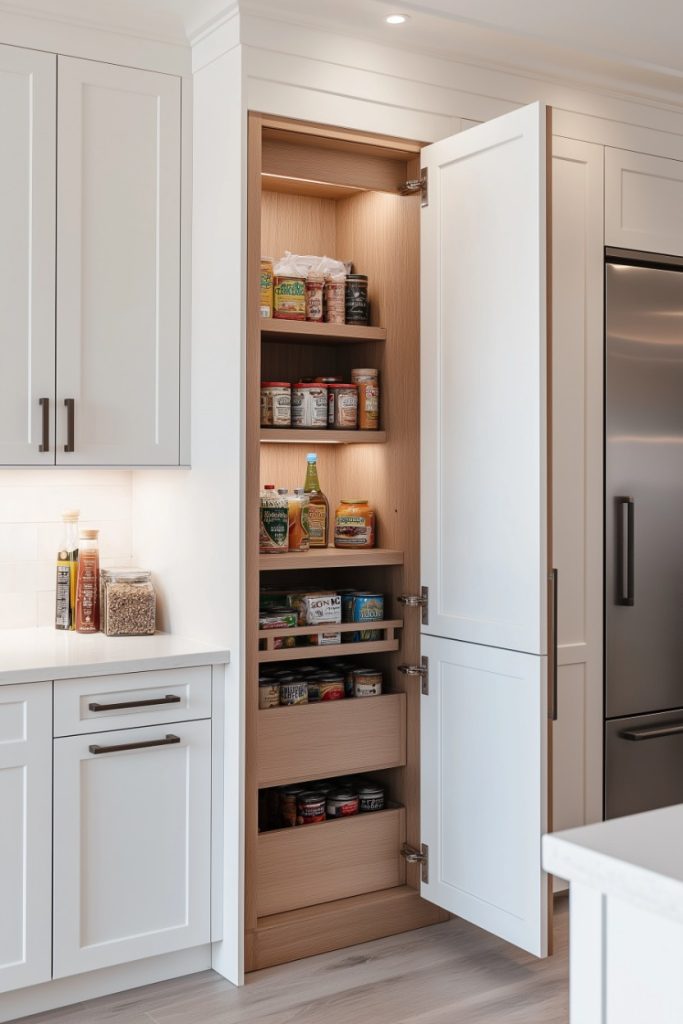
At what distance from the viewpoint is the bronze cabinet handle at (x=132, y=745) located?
257 cm

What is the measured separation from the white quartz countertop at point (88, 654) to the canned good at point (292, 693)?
28cm

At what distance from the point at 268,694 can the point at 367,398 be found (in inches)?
35.7

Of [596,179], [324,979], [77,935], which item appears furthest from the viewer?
[596,179]

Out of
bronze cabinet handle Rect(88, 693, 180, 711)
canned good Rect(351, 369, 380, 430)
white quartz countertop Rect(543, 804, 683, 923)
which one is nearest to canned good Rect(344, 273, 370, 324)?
canned good Rect(351, 369, 380, 430)

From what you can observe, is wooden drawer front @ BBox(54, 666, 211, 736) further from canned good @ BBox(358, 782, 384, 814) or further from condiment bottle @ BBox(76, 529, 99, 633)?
canned good @ BBox(358, 782, 384, 814)

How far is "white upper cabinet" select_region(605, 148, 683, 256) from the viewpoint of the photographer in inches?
131

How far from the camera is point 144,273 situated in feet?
9.37

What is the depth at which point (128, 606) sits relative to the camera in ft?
9.75

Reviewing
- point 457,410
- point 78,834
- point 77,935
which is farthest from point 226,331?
point 77,935

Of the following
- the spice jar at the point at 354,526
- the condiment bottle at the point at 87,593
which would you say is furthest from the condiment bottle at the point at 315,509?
the condiment bottle at the point at 87,593

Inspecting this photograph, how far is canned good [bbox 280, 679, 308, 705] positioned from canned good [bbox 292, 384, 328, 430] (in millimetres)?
732

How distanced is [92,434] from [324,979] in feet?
5.03

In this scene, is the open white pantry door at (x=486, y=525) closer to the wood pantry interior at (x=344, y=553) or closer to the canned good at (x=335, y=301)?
the wood pantry interior at (x=344, y=553)

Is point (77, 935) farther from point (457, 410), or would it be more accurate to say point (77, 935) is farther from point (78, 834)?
point (457, 410)
